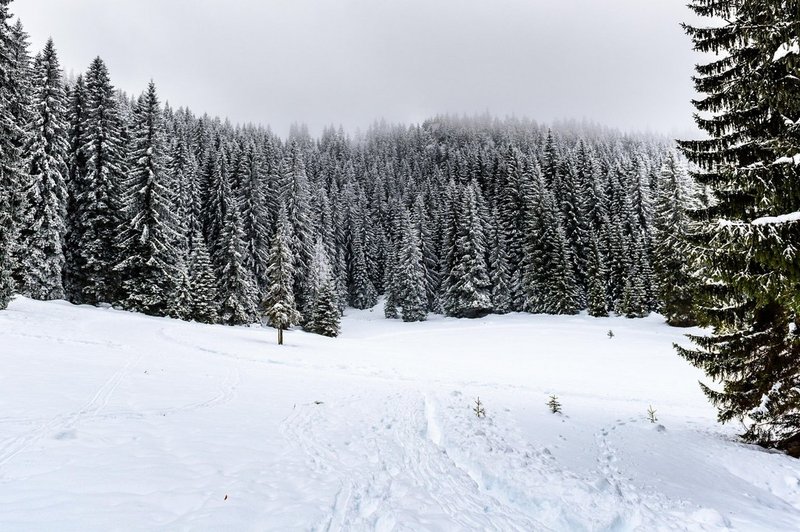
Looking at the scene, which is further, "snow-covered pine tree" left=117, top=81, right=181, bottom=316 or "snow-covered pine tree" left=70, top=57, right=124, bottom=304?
"snow-covered pine tree" left=70, top=57, right=124, bottom=304

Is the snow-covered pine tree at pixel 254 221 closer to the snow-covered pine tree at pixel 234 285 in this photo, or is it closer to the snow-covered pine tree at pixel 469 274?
the snow-covered pine tree at pixel 234 285

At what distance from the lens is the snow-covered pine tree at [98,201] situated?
109 ft

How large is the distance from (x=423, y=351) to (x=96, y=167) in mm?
31464

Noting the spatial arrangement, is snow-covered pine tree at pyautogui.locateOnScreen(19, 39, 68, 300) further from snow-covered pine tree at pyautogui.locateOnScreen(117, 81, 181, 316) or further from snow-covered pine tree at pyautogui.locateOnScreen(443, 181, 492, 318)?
snow-covered pine tree at pyautogui.locateOnScreen(443, 181, 492, 318)

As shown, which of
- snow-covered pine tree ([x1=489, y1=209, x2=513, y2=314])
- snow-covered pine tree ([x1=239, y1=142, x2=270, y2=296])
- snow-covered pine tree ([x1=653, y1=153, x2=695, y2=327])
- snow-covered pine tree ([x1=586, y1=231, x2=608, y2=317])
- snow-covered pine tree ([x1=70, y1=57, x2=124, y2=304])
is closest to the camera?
snow-covered pine tree ([x1=70, y1=57, x2=124, y2=304])

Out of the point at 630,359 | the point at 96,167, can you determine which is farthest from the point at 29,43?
the point at 630,359

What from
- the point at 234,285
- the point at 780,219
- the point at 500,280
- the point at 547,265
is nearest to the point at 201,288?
the point at 234,285

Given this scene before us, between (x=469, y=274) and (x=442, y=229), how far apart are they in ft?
61.7

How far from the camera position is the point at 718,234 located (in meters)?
7.06

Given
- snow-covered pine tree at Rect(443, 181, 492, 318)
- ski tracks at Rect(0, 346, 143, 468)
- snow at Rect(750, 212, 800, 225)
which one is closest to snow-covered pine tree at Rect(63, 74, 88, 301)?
ski tracks at Rect(0, 346, 143, 468)

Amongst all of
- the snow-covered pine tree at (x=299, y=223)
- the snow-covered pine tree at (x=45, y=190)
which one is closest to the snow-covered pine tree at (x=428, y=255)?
the snow-covered pine tree at (x=299, y=223)

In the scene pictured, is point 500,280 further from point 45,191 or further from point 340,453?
point 340,453

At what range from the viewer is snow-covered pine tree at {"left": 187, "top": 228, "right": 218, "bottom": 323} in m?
36.9

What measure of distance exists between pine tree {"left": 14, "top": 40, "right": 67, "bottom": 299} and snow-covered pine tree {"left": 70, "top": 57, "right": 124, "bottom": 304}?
171 centimetres
